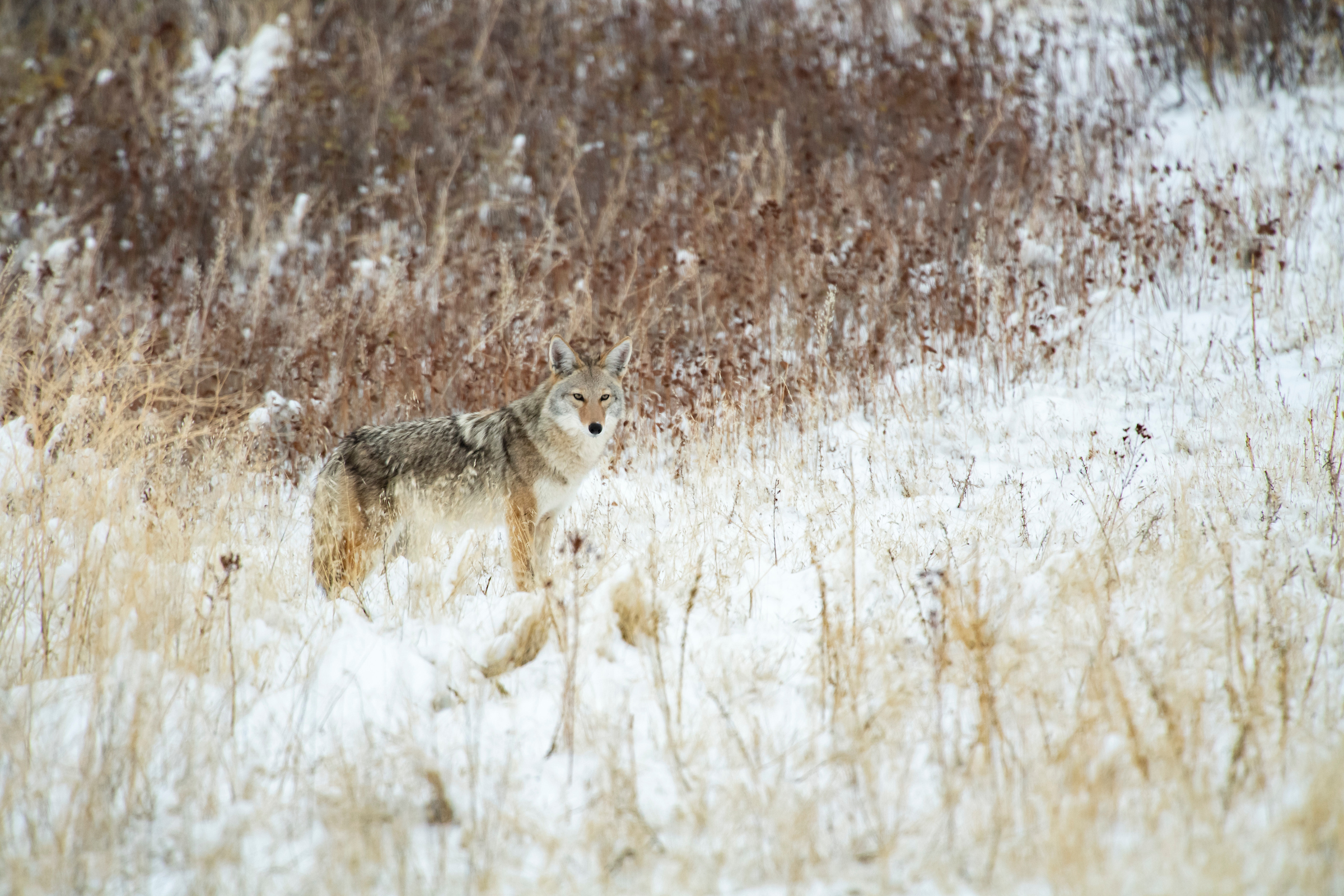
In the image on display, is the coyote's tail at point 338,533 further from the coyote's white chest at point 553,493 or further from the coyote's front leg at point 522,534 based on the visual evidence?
the coyote's white chest at point 553,493

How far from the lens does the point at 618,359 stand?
18.1 feet

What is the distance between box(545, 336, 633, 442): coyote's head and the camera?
5188mm

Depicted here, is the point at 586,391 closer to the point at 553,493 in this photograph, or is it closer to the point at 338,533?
the point at 553,493

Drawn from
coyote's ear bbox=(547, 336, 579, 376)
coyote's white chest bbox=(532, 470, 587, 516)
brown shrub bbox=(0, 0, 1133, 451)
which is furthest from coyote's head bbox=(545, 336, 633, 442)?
brown shrub bbox=(0, 0, 1133, 451)

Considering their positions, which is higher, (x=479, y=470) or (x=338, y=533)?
(x=479, y=470)

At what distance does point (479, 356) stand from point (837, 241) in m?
3.08

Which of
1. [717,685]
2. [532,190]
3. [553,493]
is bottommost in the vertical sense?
[717,685]

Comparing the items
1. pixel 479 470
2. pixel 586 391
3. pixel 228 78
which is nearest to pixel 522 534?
pixel 479 470

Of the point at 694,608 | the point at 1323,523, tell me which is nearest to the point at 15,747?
the point at 694,608

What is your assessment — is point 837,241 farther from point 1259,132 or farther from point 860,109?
point 1259,132

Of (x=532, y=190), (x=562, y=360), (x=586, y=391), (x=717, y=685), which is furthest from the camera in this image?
(x=532, y=190)

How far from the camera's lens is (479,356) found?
6.88 m

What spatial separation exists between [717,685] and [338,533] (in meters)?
2.28

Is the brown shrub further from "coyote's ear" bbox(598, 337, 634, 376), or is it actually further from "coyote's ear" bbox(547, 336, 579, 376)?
"coyote's ear" bbox(547, 336, 579, 376)
